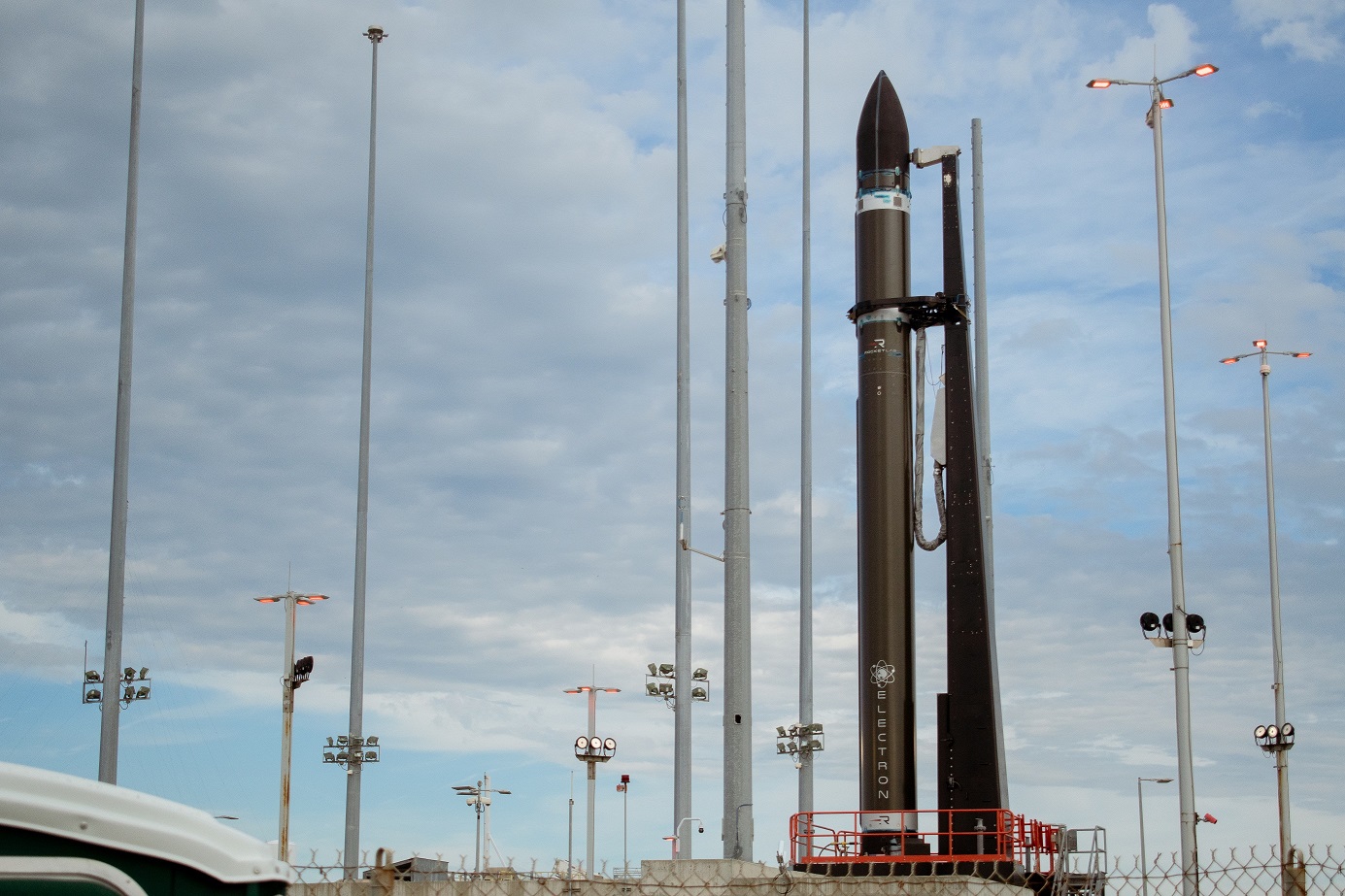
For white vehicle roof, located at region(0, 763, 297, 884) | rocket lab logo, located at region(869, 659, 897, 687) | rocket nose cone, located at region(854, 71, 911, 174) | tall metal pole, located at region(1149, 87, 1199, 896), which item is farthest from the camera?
rocket nose cone, located at region(854, 71, 911, 174)

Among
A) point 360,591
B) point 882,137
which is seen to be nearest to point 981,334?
point 882,137

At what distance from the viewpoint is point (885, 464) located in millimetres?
27812

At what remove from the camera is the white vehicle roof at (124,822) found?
18.0 feet

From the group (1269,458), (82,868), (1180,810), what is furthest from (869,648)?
(82,868)

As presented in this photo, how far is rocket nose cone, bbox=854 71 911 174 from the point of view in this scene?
29.0m

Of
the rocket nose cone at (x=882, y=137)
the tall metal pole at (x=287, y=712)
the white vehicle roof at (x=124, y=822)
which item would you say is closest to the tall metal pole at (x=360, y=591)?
the tall metal pole at (x=287, y=712)

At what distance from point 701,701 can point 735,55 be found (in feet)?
69.5

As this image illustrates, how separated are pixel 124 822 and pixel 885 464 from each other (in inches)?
902

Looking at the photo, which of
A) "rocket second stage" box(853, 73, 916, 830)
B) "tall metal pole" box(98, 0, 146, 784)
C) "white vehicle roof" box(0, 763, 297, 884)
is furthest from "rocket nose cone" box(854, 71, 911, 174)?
"white vehicle roof" box(0, 763, 297, 884)

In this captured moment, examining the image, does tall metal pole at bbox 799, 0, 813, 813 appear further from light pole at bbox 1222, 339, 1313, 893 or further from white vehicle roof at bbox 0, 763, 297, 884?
white vehicle roof at bbox 0, 763, 297, 884

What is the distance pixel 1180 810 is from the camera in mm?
23453

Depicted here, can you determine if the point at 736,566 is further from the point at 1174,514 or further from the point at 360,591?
the point at 360,591

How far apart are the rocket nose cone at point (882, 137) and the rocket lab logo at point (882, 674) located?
9.18m

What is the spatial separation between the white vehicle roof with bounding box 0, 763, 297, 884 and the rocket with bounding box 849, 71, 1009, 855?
2112cm
